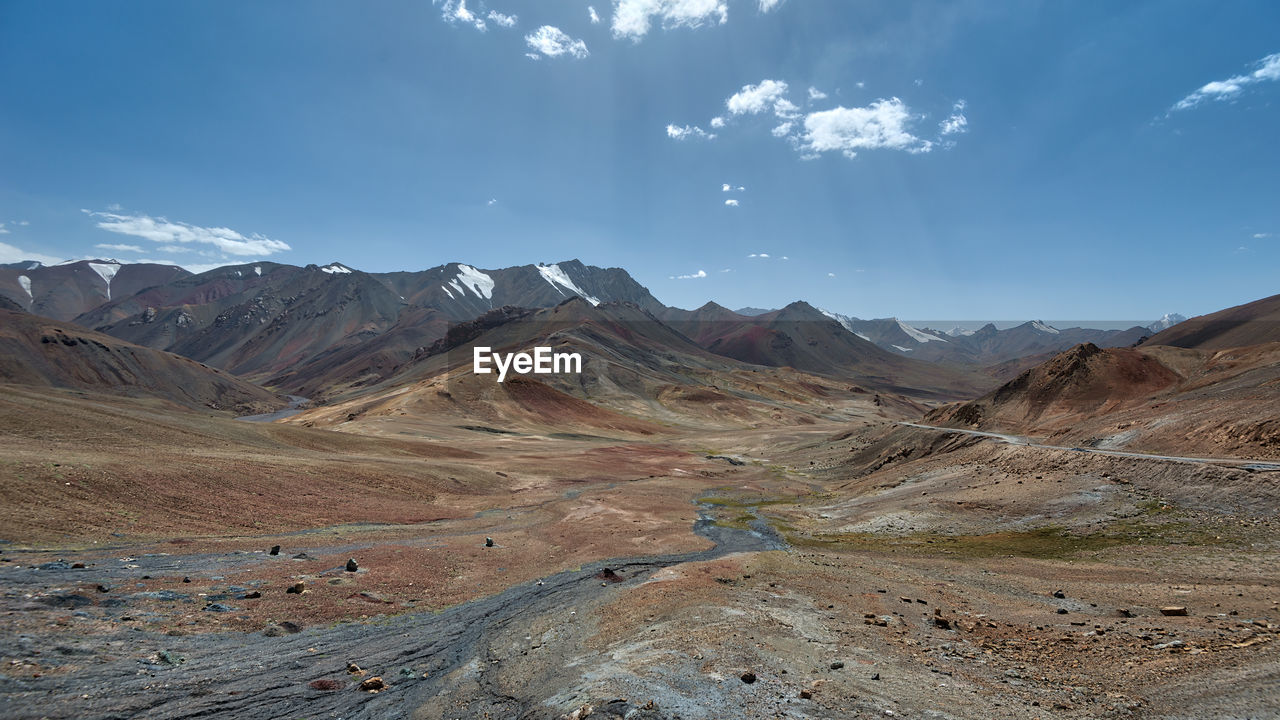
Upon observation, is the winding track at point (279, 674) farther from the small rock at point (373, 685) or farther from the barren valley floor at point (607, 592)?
the small rock at point (373, 685)

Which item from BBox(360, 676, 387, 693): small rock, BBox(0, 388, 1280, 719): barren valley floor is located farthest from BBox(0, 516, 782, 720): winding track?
BBox(360, 676, 387, 693): small rock

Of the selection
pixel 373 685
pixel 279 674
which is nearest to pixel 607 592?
pixel 373 685

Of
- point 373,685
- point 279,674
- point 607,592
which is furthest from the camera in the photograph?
point 607,592

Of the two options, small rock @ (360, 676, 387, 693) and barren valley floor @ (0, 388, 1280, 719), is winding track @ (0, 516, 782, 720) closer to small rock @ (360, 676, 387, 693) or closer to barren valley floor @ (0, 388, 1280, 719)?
barren valley floor @ (0, 388, 1280, 719)

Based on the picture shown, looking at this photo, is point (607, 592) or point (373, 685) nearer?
point (373, 685)

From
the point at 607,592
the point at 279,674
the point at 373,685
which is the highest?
the point at 279,674

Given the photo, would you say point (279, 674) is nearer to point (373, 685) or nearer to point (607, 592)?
point (373, 685)

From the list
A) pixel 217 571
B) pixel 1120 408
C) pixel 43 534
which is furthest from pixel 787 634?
pixel 1120 408

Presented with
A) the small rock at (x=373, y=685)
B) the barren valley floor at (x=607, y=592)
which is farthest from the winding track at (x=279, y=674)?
the small rock at (x=373, y=685)
